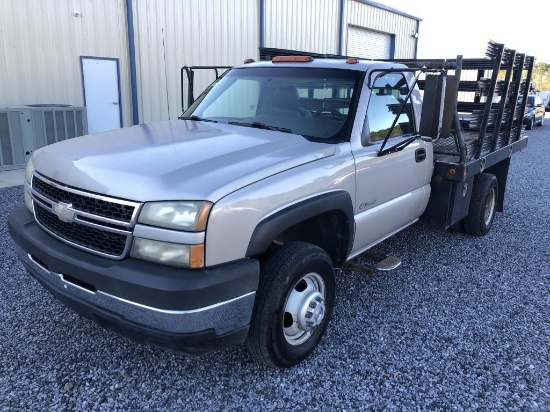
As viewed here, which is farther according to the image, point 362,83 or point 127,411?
point 362,83

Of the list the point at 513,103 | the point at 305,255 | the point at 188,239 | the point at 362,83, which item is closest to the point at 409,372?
the point at 305,255

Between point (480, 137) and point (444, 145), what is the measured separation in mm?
377

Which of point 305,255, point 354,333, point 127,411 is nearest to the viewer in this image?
point 127,411

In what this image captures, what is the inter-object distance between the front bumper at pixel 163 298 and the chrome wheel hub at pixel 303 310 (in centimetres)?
44

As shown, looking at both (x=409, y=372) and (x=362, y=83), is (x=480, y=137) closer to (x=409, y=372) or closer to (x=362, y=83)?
(x=362, y=83)

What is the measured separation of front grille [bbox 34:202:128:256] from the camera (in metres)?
2.44

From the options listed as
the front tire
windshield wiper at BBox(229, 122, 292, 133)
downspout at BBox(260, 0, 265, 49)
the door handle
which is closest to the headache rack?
the door handle

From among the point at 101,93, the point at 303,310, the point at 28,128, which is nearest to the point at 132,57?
the point at 101,93

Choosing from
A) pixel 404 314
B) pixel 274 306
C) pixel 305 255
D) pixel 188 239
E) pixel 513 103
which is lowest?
pixel 404 314

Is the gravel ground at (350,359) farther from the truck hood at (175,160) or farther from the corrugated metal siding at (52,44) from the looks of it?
the corrugated metal siding at (52,44)

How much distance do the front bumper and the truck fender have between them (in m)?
0.12

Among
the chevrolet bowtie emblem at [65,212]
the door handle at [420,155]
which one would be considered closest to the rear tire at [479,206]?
the door handle at [420,155]

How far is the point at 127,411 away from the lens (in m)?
2.58

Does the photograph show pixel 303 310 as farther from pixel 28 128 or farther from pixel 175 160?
pixel 28 128
